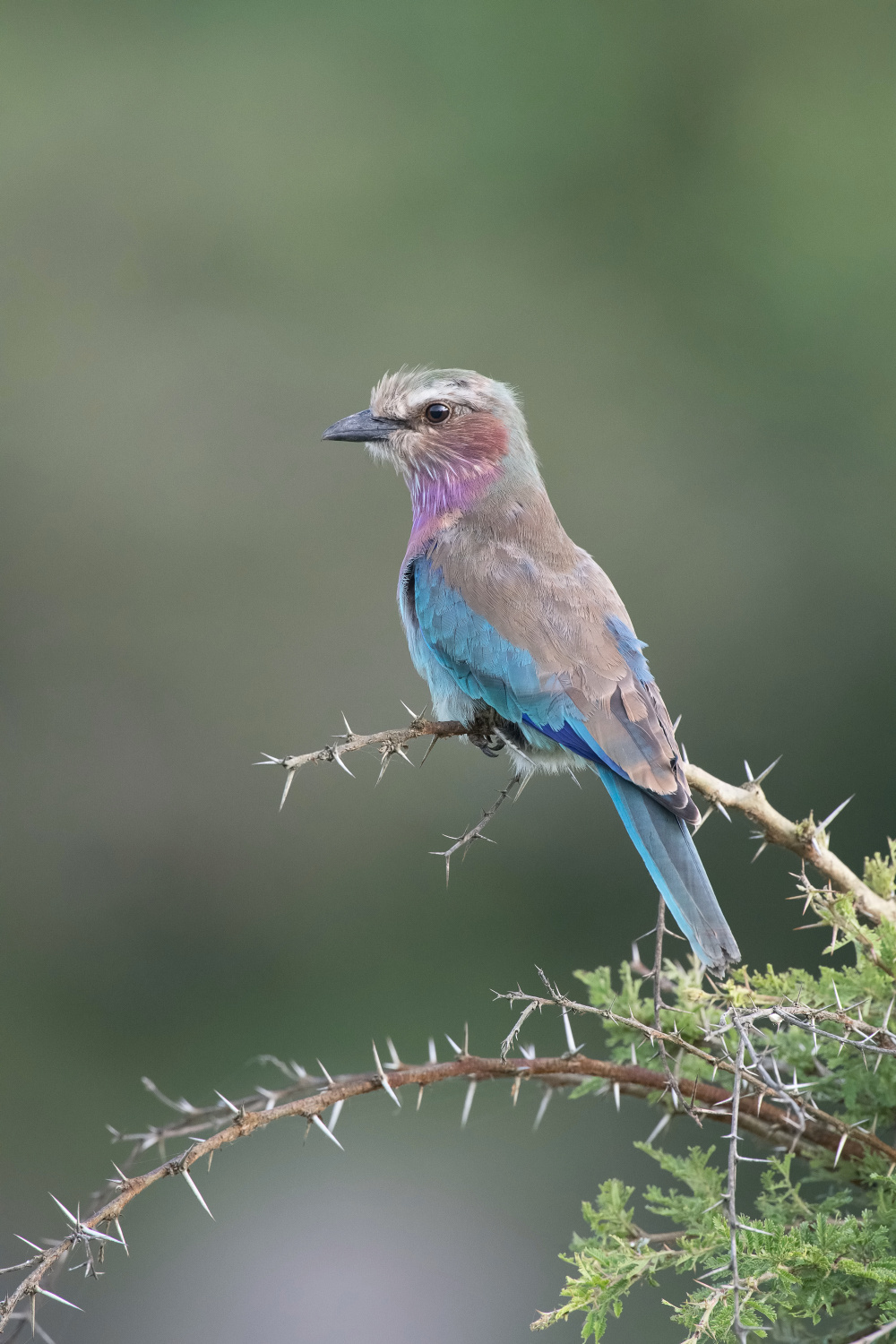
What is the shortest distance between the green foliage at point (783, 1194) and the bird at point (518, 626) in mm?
107

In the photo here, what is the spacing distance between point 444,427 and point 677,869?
1052mm

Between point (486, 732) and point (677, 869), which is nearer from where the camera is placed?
point (677, 869)

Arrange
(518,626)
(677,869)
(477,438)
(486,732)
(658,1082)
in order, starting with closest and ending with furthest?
1. (658,1082)
2. (677,869)
3. (518,626)
4. (486,732)
5. (477,438)

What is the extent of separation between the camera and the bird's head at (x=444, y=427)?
2277 mm

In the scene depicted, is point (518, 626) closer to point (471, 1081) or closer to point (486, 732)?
point (486, 732)

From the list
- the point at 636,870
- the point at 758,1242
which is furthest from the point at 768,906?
the point at 758,1242

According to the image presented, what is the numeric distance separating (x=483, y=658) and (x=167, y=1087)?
249cm

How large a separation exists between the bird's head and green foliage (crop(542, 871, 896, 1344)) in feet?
3.53

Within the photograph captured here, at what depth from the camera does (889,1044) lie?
120 cm

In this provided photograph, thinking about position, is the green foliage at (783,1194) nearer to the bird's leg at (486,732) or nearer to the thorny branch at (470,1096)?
the thorny branch at (470,1096)

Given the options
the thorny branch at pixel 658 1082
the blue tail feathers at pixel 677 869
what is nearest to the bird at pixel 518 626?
the blue tail feathers at pixel 677 869

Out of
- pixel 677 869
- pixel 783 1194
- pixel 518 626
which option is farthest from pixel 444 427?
pixel 783 1194

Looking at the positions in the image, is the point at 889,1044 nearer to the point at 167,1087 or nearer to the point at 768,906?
the point at 768,906

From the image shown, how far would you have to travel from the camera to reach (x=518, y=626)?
1872mm
